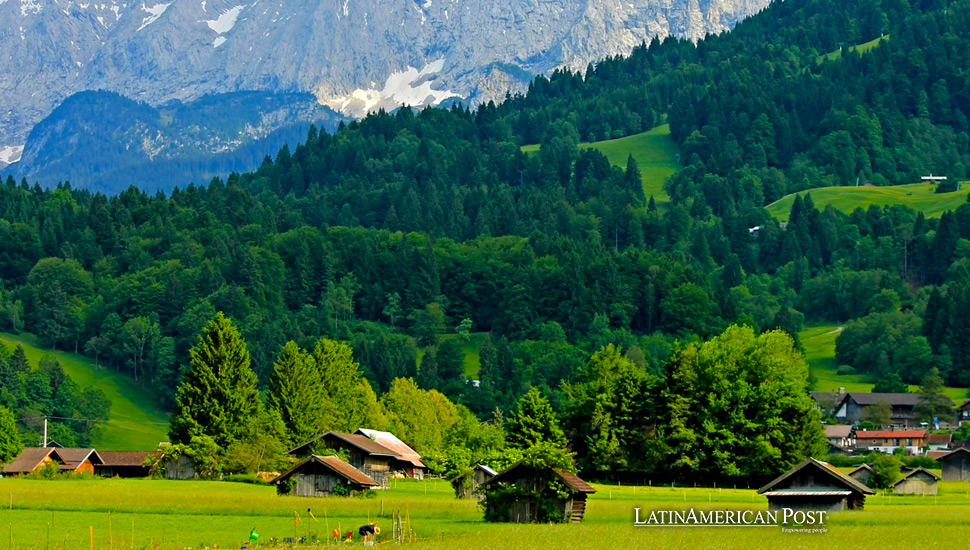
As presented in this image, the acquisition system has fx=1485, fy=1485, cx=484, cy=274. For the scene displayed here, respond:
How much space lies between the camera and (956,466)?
114 m

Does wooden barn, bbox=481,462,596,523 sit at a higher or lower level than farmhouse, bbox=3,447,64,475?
lower

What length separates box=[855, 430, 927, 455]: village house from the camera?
493 ft

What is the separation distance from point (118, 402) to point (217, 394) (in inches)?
2944

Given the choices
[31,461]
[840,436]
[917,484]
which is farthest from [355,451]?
[840,436]

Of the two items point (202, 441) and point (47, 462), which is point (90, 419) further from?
point (202, 441)

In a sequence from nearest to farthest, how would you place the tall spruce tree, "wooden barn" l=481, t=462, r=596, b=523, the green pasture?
"wooden barn" l=481, t=462, r=596, b=523 < the tall spruce tree < the green pasture

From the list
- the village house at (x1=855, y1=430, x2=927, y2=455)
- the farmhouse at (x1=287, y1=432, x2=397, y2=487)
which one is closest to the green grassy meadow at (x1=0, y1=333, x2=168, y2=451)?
the farmhouse at (x1=287, y1=432, x2=397, y2=487)

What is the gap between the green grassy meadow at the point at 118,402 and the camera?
157375mm

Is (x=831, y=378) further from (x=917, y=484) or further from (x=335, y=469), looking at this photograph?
(x=335, y=469)

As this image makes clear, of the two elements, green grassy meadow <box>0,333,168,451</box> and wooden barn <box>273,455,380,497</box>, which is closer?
wooden barn <box>273,455,380,497</box>

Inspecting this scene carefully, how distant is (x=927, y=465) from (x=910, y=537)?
61.4 m

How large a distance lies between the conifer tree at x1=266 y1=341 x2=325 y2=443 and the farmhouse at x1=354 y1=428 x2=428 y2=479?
3.88 metres

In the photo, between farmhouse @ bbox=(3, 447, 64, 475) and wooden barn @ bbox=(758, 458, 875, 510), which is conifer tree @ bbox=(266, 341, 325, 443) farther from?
wooden barn @ bbox=(758, 458, 875, 510)

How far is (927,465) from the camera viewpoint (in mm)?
118625
